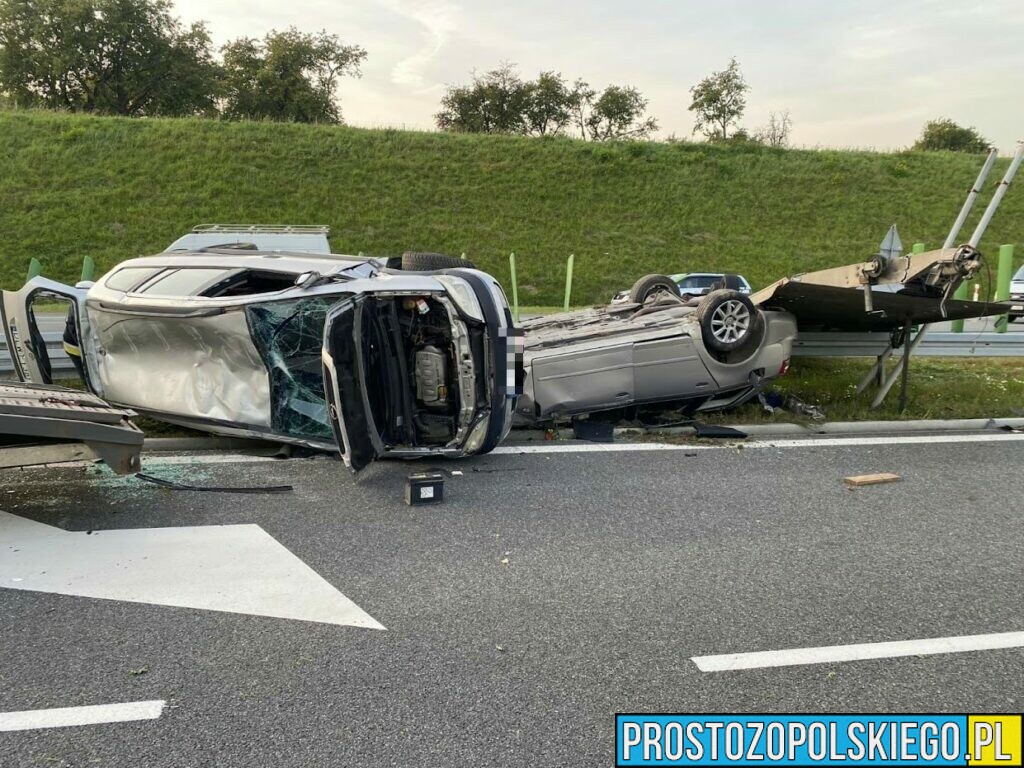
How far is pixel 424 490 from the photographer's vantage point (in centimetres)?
435

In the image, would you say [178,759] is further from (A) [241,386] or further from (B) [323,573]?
(A) [241,386]

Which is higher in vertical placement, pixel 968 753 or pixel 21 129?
pixel 21 129

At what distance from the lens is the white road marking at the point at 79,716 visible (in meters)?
2.23

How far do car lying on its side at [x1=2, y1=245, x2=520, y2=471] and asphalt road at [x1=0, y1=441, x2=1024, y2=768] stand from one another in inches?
17.1

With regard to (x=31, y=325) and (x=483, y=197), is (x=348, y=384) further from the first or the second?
(x=483, y=197)

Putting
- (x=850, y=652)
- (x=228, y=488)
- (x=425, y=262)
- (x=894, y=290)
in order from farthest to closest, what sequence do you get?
1. (x=894, y=290)
2. (x=425, y=262)
3. (x=228, y=488)
4. (x=850, y=652)

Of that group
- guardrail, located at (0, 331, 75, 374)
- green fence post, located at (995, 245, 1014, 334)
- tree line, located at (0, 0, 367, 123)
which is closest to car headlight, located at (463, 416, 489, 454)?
guardrail, located at (0, 331, 75, 374)

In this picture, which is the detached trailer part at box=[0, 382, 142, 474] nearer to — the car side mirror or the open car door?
the open car door

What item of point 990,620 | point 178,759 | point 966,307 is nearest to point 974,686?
point 990,620

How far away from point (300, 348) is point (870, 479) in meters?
4.23

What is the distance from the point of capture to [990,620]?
3025 mm

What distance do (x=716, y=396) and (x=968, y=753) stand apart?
466 centimetres

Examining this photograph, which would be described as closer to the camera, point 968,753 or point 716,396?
point 968,753

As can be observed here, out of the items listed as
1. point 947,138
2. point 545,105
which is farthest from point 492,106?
point 947,138
